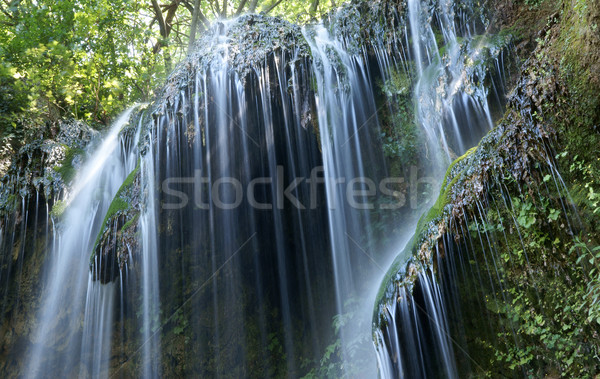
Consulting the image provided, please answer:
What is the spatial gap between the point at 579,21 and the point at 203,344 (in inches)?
290

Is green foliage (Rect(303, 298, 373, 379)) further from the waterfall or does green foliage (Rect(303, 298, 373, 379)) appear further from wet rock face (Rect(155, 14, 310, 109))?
wet rock face (Rect(155, 14, 310, 109))

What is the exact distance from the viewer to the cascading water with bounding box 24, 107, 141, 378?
7.40m

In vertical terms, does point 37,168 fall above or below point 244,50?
below

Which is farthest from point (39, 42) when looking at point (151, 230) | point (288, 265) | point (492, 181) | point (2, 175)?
point (492, 181)

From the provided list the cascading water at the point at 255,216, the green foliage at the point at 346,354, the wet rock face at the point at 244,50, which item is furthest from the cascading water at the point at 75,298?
the green foliage at the point at 346,354

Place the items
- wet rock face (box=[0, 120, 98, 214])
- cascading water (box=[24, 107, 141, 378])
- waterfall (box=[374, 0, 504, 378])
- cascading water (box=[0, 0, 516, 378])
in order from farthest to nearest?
wet rock face (box=[0, 120, 98, 214]), cascading water (box=[24, 107, 141, 378]), cascading water (box=[0, 0, 516, 378]), waterfall (box=[374, 0, 504, 378])

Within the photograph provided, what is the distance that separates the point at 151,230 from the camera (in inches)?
286

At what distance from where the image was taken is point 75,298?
815 centimetres

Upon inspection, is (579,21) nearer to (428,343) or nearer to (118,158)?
(428,343)

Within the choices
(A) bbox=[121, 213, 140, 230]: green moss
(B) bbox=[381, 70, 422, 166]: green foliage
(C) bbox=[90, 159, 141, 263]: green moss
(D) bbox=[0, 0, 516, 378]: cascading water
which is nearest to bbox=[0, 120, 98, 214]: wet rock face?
(C) bbox=[90, 159, 141, 263]: green moss

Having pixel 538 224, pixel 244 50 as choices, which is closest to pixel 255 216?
pixel 244 50

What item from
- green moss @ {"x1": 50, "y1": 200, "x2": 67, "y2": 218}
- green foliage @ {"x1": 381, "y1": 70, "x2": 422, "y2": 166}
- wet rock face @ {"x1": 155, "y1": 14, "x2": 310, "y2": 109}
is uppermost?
wet rock face @ {"x1": 155, "y1": 14, "x2": 310, "y2": 109}

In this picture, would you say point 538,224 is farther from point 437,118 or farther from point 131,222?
point 131,222

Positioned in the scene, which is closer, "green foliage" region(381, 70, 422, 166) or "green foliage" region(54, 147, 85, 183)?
"green foliage" region(381, 70, 422, 166)
